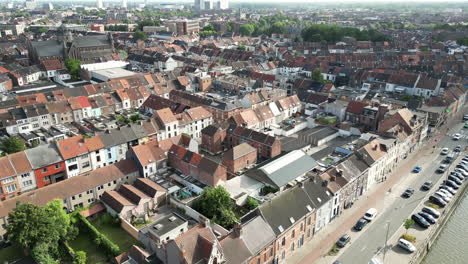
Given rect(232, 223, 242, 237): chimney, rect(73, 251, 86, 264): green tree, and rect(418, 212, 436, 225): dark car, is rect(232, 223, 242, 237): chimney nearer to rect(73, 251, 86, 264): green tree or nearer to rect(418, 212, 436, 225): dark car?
rect(73, 251, 86, 264): green tree

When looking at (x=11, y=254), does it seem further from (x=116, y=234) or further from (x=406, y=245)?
(x=406, y=245)

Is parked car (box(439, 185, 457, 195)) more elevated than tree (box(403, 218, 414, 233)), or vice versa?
tree (box(403, 218, 414, 233))

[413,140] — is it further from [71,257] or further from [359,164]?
[71,257]

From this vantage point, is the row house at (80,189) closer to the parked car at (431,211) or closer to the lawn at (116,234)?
the lawn at (116,234)

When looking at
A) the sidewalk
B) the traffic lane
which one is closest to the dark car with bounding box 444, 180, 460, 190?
the traffic lane

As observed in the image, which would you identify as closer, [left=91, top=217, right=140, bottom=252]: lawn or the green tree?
the green tree

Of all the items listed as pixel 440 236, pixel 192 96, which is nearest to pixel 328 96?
pixel 192 96
